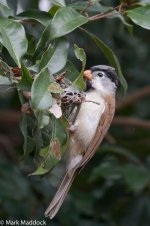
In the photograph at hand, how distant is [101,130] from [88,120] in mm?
97

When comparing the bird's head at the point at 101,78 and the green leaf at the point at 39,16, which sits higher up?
the green leaf at the point at 39,16

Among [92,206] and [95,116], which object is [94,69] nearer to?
[95,116]

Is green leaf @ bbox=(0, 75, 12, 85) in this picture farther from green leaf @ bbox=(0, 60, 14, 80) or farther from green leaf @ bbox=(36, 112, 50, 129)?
green leaf @ bbox=(36, 112, 50, 129)

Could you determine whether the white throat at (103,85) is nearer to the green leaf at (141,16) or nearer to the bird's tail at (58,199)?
the bird's tail at (58,199)

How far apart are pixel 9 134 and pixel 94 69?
2.36m

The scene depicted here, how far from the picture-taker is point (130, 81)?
20.8ft

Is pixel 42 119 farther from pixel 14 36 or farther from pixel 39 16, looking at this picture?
pixel 39 16

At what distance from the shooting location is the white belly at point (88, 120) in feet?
12.5

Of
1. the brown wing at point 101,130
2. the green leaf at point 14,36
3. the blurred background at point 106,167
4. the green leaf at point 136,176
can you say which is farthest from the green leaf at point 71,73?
the green leaf at point 136,176

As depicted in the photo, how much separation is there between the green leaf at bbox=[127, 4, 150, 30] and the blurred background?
1303mm

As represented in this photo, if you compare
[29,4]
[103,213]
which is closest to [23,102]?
[29,4]

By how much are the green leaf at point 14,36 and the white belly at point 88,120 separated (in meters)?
0.93

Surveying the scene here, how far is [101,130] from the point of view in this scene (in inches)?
152

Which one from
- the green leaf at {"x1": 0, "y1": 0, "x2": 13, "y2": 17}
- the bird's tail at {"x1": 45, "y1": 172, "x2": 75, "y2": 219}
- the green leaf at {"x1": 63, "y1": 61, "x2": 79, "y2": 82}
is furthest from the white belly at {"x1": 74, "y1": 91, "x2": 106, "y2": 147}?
the green leaf at {"x1": 0, "y1": 0, "x2": 13, "y2": 17}
